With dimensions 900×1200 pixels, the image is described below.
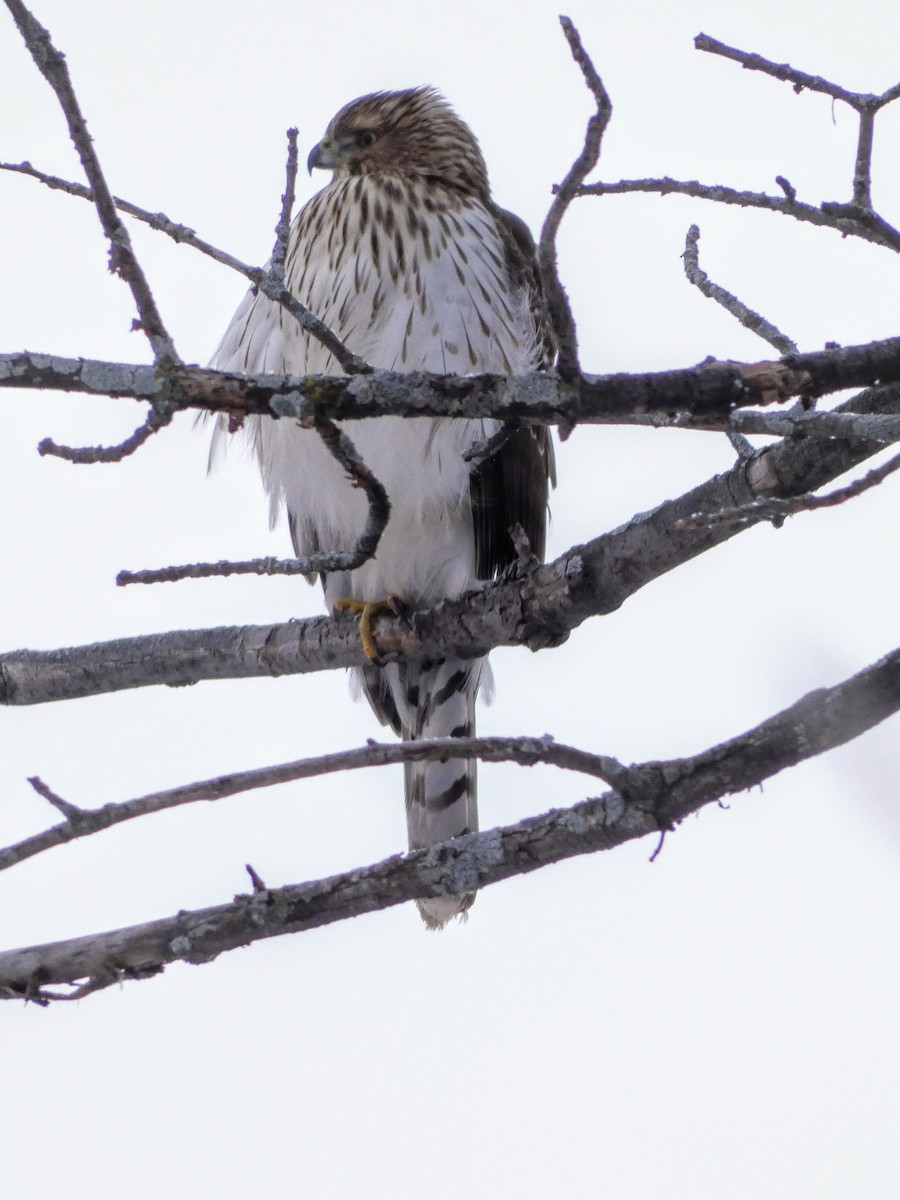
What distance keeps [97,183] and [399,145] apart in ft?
11.9

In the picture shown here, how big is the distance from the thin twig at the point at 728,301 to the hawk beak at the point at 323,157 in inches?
96.1

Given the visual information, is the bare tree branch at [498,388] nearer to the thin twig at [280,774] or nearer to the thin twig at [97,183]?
the thin twig at [97,183]

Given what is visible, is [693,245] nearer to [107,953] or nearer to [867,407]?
[867,407]

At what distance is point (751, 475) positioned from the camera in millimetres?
3322

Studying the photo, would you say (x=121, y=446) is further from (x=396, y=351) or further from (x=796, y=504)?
(x=396, y=351)

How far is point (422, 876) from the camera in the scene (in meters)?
3.20

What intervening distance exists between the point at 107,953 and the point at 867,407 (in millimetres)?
2139

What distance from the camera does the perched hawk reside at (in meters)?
4.92

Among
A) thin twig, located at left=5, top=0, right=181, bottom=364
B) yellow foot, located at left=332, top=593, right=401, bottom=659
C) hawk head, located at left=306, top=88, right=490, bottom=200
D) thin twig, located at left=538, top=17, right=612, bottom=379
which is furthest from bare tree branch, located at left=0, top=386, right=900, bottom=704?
hawk head, located at left=306, top=88, right=490, bottom=200

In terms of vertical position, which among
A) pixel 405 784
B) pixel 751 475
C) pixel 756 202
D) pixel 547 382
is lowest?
pixel 547 382

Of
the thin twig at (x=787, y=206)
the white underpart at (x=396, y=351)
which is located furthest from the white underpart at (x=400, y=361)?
the thin twig at (x=787, y=206)

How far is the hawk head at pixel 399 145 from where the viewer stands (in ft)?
18.3

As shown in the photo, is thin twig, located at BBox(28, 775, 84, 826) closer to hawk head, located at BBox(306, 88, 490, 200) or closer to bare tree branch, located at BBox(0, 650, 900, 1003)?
bare tree branch, located at BBox(0, 650, 900, 1003)

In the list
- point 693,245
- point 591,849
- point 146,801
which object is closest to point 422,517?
point 693,245
